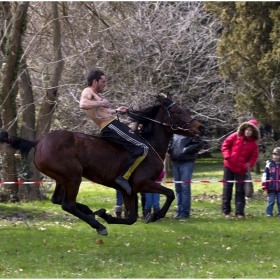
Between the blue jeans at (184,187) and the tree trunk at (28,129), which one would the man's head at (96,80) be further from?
the tree trunk at (28,129)

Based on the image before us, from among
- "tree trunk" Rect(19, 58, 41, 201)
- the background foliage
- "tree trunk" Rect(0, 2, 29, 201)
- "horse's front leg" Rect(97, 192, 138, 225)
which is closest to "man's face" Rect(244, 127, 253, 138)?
"horse's front leg" Rect(97, 192, 138, 225)

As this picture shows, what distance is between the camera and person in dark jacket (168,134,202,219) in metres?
13.5

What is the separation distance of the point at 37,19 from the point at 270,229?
9978 millimetres

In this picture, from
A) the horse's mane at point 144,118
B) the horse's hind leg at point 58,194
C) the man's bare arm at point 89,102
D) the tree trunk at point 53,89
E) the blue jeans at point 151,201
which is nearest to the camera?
the man's bare arm at point 89,102

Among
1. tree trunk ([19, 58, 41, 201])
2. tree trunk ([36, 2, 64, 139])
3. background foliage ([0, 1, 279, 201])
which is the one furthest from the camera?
tree trunk ([19, 58, 41, 201])

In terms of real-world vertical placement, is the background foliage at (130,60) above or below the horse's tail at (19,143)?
above

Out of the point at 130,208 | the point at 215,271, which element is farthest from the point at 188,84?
the point at 215,271

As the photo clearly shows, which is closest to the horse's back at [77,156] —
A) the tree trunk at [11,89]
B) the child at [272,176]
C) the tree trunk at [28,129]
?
the child at [272,176]

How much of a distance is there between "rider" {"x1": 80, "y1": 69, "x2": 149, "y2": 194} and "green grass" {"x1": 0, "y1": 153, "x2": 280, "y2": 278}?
4.00 feet

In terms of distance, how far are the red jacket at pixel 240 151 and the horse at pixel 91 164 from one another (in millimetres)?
3013

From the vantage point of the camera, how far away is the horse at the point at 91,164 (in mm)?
10007

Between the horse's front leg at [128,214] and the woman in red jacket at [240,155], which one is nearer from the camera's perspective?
the horse's front leg at [128,214]

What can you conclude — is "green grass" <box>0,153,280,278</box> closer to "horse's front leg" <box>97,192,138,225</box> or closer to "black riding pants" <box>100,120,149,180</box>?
"horse's front leg" <box>97,192,138,225</box>

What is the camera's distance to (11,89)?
16.3 m
